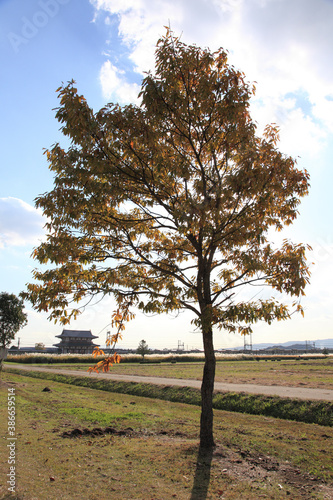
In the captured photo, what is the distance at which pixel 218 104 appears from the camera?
7.14 meters

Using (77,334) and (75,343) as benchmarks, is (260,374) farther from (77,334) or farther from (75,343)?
Answer: (77,334)

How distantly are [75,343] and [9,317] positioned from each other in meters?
77.5

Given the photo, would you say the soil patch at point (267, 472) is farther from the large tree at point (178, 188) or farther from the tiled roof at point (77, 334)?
the tiled roof at point (77, 334)

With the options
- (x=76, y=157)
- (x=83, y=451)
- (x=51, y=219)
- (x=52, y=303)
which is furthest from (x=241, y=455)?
(x=76, y=157)

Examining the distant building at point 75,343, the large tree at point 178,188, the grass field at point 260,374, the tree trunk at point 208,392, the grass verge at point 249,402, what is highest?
the large tree at point 178,188

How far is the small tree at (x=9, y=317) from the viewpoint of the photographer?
19.3m

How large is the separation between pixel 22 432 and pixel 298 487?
6665mm

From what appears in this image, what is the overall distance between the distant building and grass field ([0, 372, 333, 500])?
85569 mm

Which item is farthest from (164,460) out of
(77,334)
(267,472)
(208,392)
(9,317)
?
(77,334)

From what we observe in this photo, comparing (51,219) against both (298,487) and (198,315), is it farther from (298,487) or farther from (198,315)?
(298,487)

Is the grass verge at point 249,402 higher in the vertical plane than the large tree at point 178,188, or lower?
lower

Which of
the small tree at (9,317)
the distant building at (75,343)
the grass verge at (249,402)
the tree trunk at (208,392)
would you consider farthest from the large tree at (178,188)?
the distant building at (75,343)

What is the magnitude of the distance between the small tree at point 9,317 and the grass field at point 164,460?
29.4 feet

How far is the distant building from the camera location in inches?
3605
